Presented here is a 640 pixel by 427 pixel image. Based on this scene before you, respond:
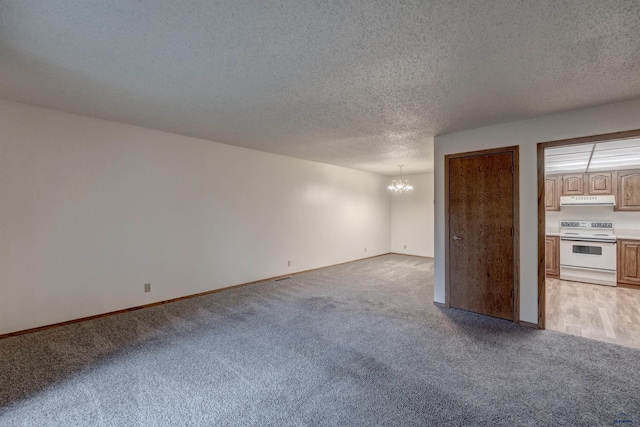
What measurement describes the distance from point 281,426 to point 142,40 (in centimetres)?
274

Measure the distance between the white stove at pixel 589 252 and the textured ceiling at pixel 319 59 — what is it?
3504mm

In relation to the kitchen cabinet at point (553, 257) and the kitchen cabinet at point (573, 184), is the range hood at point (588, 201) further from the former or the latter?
the kitchen cabinet at point (553, 257)

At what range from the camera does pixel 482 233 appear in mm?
3906

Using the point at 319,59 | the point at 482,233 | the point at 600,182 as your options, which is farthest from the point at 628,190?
the point at 319,59

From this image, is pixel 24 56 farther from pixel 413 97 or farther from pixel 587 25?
pixel 587 25

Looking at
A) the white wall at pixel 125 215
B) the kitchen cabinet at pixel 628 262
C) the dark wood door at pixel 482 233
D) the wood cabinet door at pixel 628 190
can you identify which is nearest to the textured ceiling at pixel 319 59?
the white wall at pixel 125 215

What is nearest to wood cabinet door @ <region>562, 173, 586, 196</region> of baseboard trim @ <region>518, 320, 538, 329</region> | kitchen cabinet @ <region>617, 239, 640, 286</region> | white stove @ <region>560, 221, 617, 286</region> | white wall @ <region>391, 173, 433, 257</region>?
white stove @ <region>560, 221, 617, 286</region>

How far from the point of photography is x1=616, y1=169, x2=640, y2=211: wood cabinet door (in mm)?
5098

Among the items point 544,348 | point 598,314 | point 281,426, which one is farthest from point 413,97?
point 598,314

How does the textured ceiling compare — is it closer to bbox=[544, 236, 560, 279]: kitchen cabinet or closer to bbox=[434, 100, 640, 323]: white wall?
bbox=[434, 100, 640, 323]: white wall

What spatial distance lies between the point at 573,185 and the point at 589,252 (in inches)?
Answer: 53.3

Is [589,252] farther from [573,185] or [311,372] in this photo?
[311,372]

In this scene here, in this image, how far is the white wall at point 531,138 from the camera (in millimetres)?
3055

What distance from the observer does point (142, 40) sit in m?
1.99
